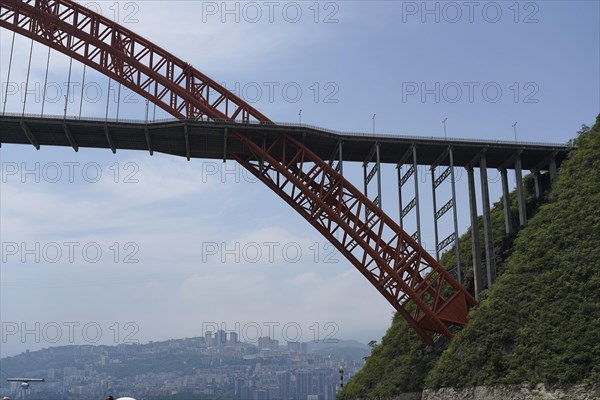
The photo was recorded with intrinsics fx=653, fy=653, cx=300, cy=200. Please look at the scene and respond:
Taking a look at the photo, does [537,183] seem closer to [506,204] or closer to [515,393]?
[506,204]

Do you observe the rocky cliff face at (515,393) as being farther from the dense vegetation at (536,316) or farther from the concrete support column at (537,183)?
the concrete support column at (537,183)

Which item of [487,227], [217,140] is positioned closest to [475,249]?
[487,227]

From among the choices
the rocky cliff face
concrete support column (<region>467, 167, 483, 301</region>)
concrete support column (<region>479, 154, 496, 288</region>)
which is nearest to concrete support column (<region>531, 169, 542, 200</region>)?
concrete support column (<region>479, 154, 496, 288</region>)

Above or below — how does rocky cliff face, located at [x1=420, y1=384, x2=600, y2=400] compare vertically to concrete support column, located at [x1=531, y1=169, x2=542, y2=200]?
below

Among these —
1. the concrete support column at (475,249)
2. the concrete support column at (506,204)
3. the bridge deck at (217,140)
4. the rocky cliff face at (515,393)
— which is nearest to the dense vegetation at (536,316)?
the rocky cliff face at (515,393)

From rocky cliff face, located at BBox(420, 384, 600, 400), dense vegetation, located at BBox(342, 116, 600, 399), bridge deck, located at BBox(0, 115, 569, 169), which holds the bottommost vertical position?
rocky cliff face, located at BBox(420, 384, 600, 400)

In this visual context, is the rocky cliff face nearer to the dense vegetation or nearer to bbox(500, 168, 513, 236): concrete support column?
the dense vegetation
